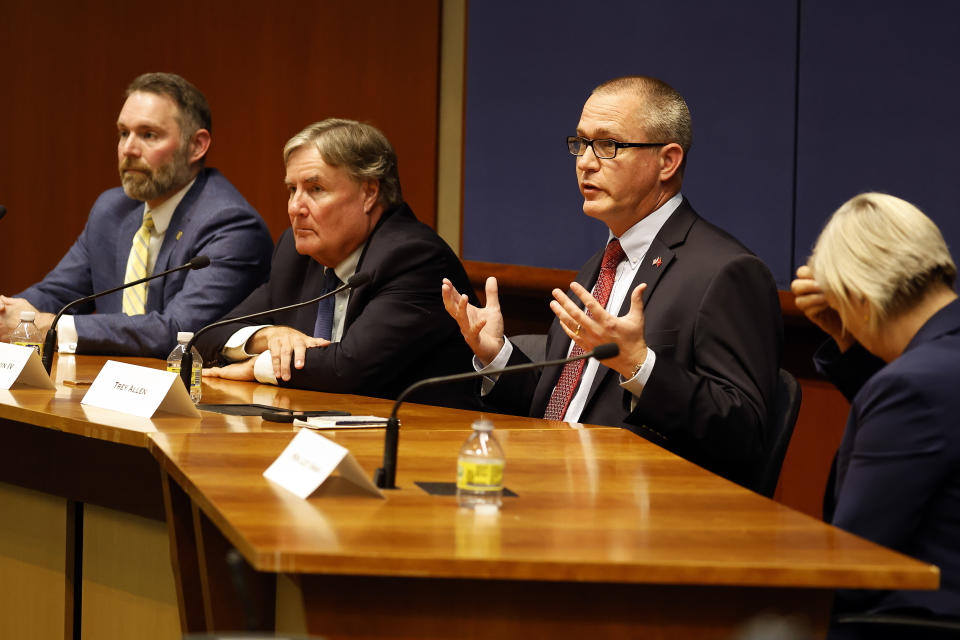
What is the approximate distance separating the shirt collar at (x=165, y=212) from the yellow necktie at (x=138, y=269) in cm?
3

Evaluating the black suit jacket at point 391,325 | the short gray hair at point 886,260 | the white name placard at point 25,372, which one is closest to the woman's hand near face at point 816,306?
the short gray hair at point 886,260

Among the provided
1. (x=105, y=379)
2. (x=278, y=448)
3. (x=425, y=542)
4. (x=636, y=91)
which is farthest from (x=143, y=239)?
(x=425, y=542)

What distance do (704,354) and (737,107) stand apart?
1698 mm

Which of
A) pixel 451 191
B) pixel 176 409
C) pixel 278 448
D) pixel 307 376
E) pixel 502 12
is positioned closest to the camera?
pixel 278 448

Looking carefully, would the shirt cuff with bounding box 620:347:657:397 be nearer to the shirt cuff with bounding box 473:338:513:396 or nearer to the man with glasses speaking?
the man with glasses speaking

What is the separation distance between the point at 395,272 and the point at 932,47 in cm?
187

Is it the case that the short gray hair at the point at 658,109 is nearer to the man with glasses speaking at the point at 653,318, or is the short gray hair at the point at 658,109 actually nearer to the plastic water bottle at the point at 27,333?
the man with glasses speaking at the point at 653,318

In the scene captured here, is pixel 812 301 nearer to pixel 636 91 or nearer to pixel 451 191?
pixel 636 91

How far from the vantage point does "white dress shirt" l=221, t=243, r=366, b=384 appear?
10.2 feet

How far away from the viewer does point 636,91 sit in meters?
2.85

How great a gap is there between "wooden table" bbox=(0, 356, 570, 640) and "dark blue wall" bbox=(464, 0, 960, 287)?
173 cm

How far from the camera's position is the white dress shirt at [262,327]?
311 centimetres

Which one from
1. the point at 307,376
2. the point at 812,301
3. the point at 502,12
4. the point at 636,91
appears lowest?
the point at 307,376

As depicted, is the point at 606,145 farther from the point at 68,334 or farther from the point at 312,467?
the point at 68,334
